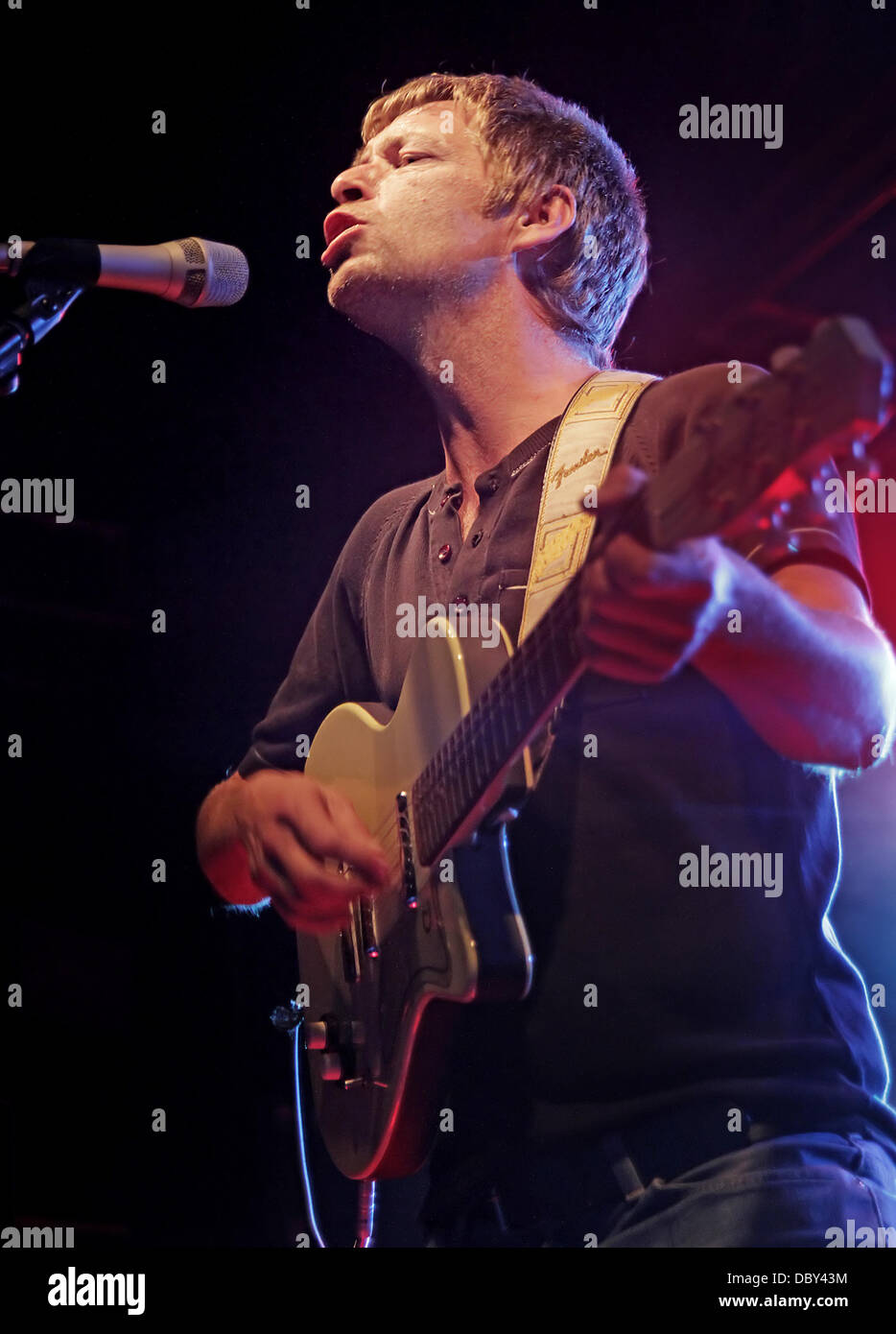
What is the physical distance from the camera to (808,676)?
125 cm

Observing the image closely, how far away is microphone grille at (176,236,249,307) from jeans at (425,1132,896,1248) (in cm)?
125

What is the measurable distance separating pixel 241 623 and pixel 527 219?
896 mm

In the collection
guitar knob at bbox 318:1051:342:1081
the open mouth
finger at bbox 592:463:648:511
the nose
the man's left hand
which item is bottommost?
guitar knob at bbox 318:1051:342:1081

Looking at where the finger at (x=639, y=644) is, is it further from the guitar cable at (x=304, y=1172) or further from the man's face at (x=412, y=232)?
the man's face at (x=412, y=232)

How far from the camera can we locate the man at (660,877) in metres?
1.26

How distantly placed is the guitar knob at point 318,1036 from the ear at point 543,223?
4.30 ft

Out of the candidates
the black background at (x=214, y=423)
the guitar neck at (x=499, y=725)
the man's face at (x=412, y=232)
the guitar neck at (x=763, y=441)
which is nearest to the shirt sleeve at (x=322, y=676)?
the black background at (x=214, y=423)

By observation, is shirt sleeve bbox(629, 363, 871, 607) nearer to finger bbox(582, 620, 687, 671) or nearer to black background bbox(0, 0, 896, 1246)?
finger bbox(582, 620, 687, 671)

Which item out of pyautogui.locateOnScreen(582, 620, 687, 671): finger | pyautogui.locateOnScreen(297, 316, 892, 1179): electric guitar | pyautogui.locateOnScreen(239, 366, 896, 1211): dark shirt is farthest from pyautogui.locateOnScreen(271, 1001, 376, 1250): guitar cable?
pyautogui.locateOnScreen(582, 620, 687, 671): finger

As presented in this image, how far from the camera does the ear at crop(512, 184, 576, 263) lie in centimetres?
215
